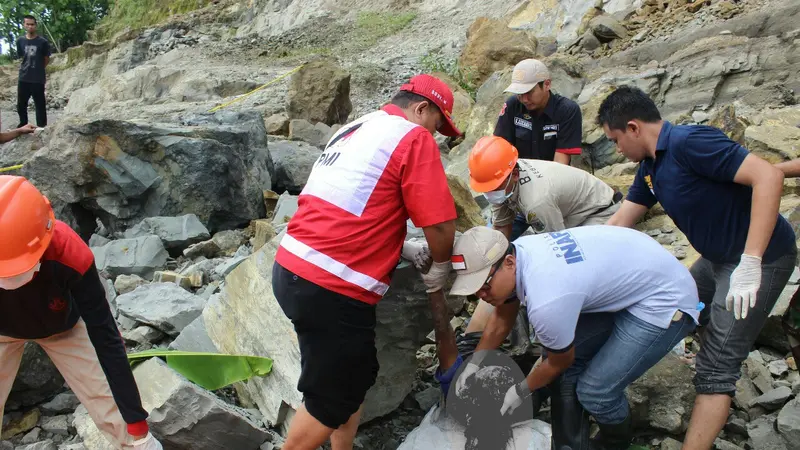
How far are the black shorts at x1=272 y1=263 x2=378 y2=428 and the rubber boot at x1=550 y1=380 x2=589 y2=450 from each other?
0.93 m

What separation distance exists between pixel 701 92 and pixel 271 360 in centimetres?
621

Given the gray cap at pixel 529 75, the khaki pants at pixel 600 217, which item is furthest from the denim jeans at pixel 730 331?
the gray cap at pixel 529 75

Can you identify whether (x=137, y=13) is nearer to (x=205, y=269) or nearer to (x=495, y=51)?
(x=495, y=51)

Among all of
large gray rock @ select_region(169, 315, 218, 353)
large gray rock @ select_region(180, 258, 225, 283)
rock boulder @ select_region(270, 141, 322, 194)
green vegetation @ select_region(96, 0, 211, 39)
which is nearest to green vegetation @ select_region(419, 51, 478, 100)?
rock boulder @ select_region(270, 141, 322, 194)

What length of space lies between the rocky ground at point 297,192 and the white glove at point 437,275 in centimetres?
34

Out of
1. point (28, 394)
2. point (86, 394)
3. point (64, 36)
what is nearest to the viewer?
point (86, 394)

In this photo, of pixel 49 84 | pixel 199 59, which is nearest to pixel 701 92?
pixel 199 59

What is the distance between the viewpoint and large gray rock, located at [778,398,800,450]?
109 inches

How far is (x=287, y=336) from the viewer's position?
3148 millimetres

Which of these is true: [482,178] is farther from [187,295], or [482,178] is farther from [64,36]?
[64,36]

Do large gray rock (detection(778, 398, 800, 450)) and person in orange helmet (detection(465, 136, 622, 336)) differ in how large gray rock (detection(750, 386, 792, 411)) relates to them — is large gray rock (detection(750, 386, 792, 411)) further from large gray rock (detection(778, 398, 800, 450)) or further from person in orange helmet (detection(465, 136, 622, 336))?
person in orange helmet (detection(465, 136, 622, 336))

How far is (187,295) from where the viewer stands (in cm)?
419

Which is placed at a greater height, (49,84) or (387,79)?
(387,79)

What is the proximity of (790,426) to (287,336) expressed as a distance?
7.79 feet
